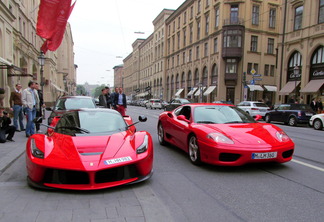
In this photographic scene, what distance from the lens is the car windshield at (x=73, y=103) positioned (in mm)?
8773

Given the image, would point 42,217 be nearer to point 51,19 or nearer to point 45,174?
point 45,174

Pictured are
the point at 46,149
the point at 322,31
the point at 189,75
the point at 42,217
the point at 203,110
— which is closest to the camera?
the point at 42,217

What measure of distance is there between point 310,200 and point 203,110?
306 centimetres

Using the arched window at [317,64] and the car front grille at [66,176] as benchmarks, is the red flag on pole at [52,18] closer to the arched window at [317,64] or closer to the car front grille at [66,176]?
the car front grille at [66,176]

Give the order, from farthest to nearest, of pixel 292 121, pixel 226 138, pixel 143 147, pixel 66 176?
pixel 292 121 < pixel 226 138 < pixel 143 147 < pixel 66 176

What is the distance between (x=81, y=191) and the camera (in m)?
3.56

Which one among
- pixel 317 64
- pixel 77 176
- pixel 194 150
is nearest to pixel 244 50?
pixel 317 64

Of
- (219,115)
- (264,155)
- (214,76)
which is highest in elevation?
(214,76)

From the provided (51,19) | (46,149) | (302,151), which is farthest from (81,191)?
(51,19)

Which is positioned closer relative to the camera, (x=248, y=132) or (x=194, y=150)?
(x=248, y=132)

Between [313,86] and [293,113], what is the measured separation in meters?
9.98

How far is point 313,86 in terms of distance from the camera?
76.9 ft

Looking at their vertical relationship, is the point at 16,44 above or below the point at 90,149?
above

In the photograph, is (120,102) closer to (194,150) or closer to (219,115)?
(219,115)
